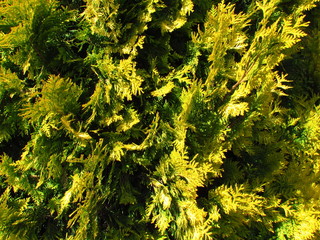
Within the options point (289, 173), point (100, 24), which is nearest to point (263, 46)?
point (100, 24)

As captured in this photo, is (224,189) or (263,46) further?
(224,189)

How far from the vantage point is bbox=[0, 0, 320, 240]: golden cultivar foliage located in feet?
7.82

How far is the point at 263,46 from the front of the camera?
2.56 metres

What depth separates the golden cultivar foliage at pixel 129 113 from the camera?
2.38 m

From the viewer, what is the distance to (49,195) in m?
2.98

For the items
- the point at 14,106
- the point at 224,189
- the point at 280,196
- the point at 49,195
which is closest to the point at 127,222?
the point at 49,195

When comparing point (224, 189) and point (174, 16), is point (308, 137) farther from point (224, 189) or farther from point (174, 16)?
point (174, 16)

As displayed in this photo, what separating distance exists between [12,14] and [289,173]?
3.87m

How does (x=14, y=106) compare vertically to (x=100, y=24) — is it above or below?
below

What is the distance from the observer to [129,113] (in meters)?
2.59

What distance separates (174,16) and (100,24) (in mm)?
796

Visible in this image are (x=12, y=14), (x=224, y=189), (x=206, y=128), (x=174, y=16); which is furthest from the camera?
(x=224, y=189)

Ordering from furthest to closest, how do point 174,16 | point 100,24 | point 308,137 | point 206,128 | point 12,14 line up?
point 308,137
point 206,128
point 174,16
point 100,24
point 12,14

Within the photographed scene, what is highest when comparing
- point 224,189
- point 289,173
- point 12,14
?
point 12,14
